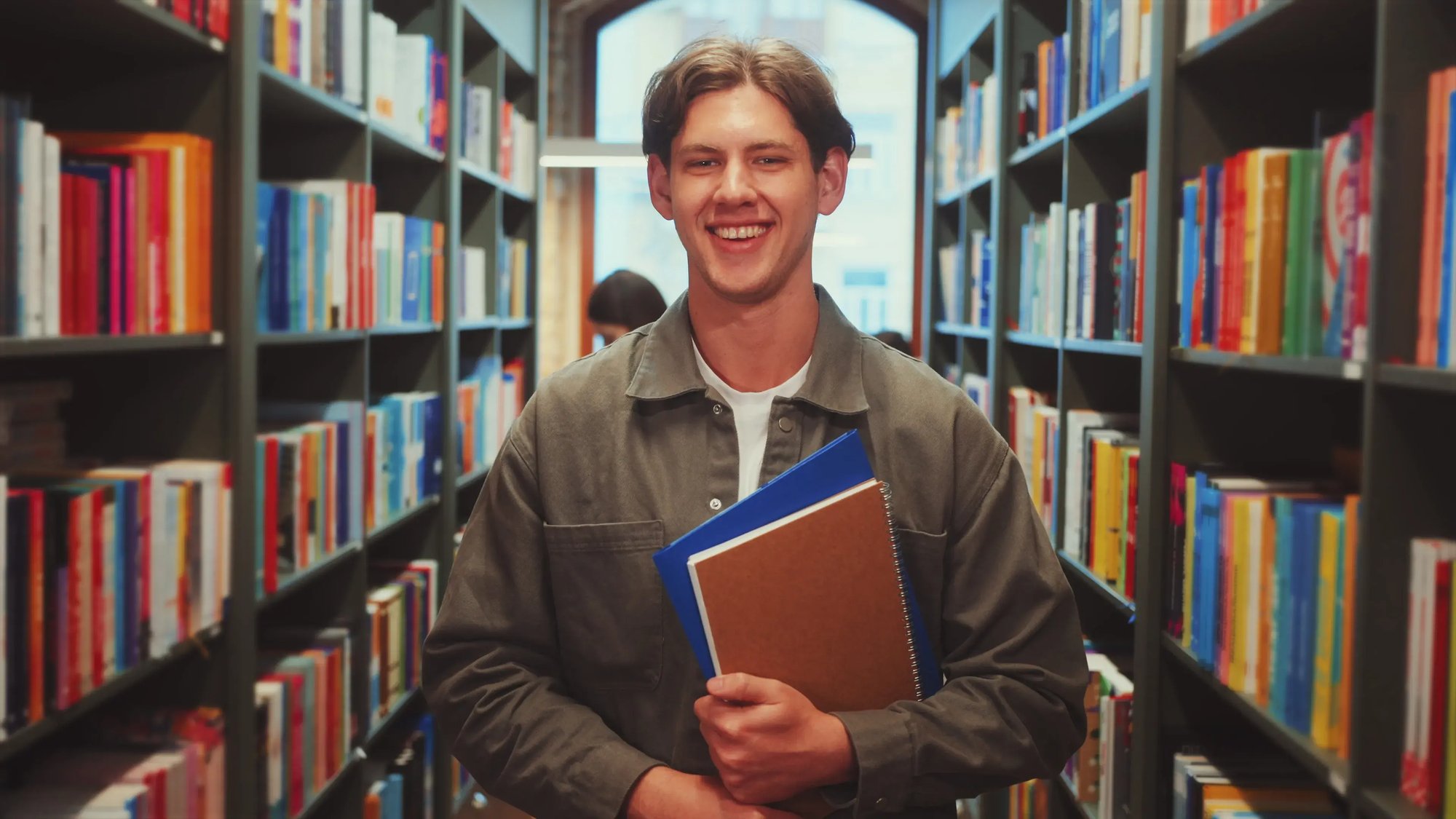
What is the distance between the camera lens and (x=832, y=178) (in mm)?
1433

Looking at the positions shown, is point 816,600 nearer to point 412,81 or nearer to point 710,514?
point 710,514

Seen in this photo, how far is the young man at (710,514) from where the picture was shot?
1.28 meters

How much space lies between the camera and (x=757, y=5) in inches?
223

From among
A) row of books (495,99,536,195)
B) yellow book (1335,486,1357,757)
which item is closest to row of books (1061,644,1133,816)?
yellow book (1335,486,1357,757)

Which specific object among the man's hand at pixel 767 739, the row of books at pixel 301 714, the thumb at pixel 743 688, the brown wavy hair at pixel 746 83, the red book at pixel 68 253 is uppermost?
the brown wavy hair at pixel 746 83

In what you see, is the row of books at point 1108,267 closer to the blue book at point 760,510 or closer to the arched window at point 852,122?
the blue book at point 760,510

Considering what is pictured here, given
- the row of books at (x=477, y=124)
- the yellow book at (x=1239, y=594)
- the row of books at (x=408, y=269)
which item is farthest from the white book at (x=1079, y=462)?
the row of books at (x=477, y=124)

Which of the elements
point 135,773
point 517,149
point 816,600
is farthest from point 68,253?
point 517,149

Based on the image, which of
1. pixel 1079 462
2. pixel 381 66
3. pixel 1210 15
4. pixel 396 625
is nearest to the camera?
pixel 1210 15

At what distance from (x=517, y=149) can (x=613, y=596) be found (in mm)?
3369

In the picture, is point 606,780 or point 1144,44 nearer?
point 606,780

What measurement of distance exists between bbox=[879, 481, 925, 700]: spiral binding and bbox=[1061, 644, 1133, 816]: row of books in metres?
0.95

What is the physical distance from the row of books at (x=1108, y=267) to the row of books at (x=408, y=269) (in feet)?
5.49

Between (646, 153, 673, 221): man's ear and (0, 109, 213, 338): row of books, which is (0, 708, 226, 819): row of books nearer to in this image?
(0, 109, 213, 338): row of books
